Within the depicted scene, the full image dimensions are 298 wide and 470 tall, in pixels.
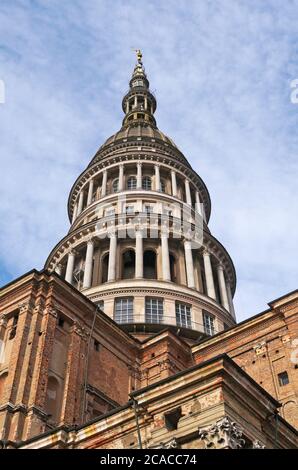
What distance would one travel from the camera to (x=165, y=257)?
133 ft

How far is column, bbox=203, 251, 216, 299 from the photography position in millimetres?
40812

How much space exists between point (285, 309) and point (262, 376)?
3.30 metres

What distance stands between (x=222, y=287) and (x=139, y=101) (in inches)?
1267

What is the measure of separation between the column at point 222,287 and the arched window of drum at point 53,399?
60.6ft

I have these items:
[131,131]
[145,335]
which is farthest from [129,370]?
[131,131]

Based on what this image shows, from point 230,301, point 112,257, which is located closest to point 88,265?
point 112,257

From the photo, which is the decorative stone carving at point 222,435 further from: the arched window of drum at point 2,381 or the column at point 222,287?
the column at point 222,287

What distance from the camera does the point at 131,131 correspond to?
55.4 meters

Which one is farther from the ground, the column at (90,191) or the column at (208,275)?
the column at (90,191)

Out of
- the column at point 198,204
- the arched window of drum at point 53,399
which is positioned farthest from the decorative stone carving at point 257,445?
the column at point 198,204

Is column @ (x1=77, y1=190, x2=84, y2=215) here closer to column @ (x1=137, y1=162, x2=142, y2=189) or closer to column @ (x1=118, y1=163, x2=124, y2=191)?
column @ (x1=118, y1=163, x2=124, y2=191)

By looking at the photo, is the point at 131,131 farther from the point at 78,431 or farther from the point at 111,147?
the point at 78,431

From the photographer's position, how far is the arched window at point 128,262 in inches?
1652

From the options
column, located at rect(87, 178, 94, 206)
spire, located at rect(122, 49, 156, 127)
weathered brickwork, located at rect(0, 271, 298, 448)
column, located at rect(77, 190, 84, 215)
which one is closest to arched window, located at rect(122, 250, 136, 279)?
column, located at rect(87, 178, 94, 206)
